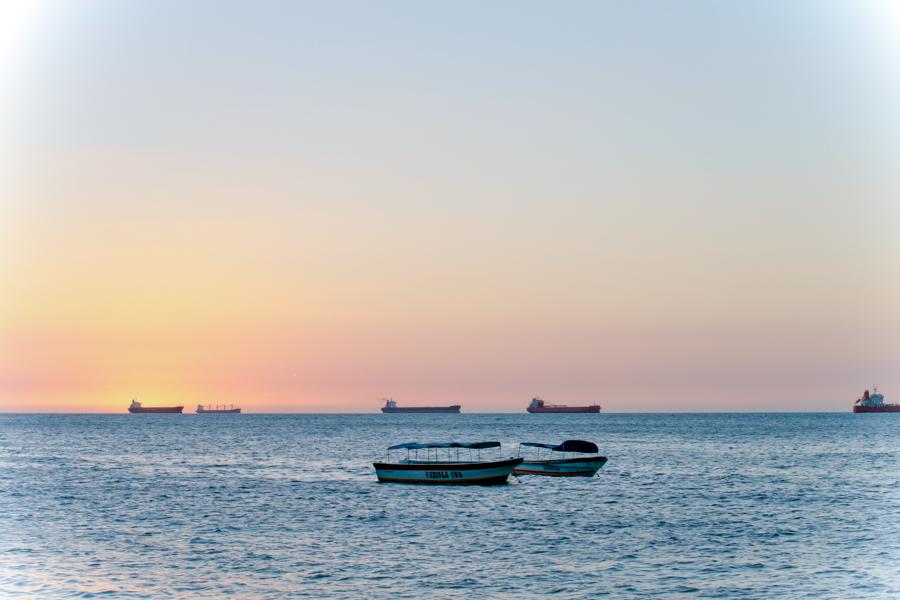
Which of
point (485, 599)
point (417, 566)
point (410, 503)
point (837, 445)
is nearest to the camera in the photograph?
Answer: point (485, 599)

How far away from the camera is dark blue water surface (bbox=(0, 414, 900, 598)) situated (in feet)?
136

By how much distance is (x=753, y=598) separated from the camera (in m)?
38.9

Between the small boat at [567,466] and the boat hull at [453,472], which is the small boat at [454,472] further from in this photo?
the small boat at [567,466]

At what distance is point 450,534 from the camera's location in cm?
5447

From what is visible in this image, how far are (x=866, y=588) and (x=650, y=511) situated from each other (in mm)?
23695

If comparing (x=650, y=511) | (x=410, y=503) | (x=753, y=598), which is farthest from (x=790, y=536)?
(x=410, y=503)

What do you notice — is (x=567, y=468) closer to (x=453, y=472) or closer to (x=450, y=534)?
(x=453, y=472)

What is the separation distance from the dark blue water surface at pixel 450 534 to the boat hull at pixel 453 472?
4.14 ft

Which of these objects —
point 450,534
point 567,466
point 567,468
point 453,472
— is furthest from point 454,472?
point 450,534

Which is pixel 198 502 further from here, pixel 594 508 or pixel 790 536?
pixel 790 536

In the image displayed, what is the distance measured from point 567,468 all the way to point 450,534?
37.8 m

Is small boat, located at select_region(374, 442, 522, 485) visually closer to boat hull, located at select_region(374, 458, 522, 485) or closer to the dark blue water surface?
boat hull, located at select_region(374, 458, 522, 485)

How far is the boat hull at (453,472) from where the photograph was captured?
266 feet

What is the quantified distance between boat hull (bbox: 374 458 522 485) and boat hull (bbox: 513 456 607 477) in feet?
26.7
